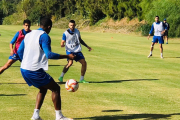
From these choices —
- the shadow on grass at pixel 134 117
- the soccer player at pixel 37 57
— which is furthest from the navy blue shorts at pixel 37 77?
the shadow on grass at pixel 134 117

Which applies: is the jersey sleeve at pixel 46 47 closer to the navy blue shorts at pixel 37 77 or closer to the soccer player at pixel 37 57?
the soccer player at pixel 37 57

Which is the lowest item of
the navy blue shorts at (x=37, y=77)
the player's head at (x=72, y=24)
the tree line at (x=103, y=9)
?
the tree line at (x=103, y=9)

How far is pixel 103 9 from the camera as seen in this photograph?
67.8 meters

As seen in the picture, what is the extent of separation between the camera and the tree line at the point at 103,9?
4197cm

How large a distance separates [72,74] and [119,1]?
4824cm

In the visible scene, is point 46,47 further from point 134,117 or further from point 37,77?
point 134,117

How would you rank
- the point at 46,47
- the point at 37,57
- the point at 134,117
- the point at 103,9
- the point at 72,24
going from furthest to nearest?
the point at 103,9 → the point at 72,24 → the point at 134,117 → the point at 37,57 → the point at 46,47

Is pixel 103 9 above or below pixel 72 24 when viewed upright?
below

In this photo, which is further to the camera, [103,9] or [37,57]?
[103,9]

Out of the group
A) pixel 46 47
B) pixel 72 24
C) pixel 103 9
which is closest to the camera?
pixel 46 47

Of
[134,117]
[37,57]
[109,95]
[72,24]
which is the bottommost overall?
[109,95]

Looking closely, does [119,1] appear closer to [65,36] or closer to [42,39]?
[65,36]

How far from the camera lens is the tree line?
42.0 meters

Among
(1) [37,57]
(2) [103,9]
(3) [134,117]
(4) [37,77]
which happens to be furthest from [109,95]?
(2) [103,9]
